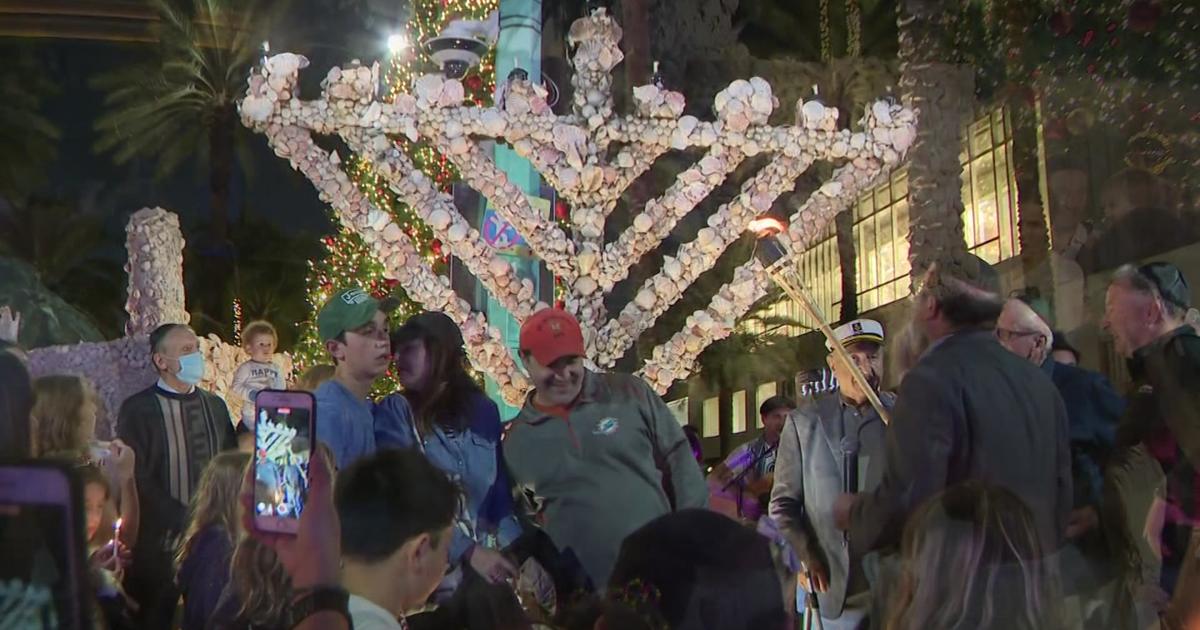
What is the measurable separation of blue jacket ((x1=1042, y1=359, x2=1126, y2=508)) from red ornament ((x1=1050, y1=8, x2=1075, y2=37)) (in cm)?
76

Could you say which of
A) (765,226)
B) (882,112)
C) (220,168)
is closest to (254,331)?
(220,168)

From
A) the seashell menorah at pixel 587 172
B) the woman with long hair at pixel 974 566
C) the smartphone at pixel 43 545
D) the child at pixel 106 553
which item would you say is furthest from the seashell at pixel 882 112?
the smartphone at pixel 43 545

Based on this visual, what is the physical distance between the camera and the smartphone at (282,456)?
120 centimetres

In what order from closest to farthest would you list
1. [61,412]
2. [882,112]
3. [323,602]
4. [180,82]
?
[323,602]
[61,412]
[180,82]
[882,112]

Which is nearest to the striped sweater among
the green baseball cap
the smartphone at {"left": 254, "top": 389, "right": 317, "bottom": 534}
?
the green baseball cap

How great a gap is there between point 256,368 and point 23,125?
62cm

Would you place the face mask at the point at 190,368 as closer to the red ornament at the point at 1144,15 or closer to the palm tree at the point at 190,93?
the palm tree at the point at 190,93

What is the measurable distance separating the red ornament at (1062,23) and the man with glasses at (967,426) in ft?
3.17

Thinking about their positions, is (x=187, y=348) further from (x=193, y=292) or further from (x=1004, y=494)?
(x=1004, y=494)

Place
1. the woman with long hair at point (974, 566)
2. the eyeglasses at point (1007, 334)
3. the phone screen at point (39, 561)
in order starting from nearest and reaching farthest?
the phone screen at point (39, 561) < the woman with long hair at point (974, 566) < the eyeglasses at point (1007, 334)

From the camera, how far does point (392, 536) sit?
3.72 ft

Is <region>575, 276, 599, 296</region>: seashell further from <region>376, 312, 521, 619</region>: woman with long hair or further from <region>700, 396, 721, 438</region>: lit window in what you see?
<region>376, 312, 521, 619</region>: woman with long hair

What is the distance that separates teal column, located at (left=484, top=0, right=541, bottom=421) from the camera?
3.39m

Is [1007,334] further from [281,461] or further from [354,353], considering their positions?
[281,461]
